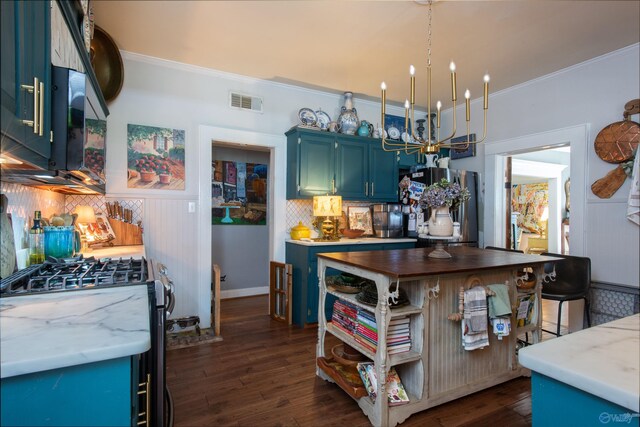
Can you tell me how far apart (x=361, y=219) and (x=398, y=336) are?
2490 mm

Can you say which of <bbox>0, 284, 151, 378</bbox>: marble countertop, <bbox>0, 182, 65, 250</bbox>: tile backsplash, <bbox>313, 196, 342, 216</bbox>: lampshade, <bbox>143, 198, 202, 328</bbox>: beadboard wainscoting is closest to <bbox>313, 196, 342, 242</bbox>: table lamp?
<bbox>313, 196, 342, 216</bbox>: lampshade

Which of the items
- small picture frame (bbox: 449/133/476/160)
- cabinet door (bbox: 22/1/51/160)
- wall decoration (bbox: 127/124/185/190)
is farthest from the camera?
small picture frame (bbox: 449/133/476/160)

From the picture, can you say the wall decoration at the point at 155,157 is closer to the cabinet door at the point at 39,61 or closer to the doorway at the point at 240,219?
the doorway at the point at 240,219

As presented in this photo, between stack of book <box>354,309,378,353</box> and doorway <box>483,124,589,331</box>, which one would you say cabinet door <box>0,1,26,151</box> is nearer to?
stack of book <box>354,309,378,353</box>

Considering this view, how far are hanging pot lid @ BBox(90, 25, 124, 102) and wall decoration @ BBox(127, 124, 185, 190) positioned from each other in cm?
35

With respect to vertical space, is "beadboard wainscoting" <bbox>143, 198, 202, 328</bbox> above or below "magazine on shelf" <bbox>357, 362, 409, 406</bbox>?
above

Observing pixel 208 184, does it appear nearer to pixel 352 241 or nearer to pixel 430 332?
pixel 352 241

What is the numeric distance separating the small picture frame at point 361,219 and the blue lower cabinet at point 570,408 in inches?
137

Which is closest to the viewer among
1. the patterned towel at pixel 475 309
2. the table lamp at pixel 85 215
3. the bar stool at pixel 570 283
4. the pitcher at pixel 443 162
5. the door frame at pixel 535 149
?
the patterned towel at pixel 475 309

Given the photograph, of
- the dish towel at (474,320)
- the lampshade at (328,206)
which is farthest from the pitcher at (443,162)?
the dish towel at (474,320)

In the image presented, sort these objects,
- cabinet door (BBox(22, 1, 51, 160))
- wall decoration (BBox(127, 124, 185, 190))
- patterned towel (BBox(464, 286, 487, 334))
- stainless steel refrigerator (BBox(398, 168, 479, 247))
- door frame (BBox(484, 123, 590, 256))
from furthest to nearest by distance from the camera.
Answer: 1. stainless steel refrigerator (BBox(398, 168, 479, 247))
2. door frame (BBox(484, 123, 590, 256))
3. wall decoration (BBox(127, 124, 185, 190))
4. patterned towel (BBox(464, 286, 487, 334))
5. cabinet door (BBox(22, 1, 51, 160))

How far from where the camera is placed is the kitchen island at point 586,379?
0.66m

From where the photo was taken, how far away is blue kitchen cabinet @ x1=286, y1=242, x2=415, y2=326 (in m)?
3.52

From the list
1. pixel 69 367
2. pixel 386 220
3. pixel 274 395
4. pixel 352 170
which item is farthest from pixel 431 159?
pixel 69 367
